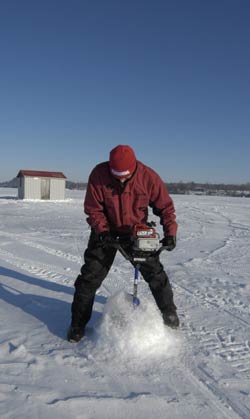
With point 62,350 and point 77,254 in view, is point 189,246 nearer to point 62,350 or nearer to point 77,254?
point 77,254

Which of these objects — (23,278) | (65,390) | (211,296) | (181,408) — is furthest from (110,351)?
(23,278)

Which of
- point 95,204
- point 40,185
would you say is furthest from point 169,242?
point 40,185

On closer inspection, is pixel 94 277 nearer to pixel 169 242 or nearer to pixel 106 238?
pixel 106 238

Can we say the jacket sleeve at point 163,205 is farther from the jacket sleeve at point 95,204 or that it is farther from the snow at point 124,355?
the snow at point 124,355

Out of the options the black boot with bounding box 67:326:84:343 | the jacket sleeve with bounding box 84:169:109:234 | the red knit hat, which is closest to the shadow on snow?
the black boot with bounding box 67:326:84:343

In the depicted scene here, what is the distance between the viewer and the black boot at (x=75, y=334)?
3.39m

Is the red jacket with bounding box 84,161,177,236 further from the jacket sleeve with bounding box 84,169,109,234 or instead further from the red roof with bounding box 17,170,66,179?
the red roof with bounding box 17,170,66,179

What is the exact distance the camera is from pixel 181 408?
2461mm

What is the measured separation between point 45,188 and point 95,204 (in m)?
29.0

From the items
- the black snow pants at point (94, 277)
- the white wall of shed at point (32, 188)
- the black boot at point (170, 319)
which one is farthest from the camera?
the white wall of shed at point (32, 188)

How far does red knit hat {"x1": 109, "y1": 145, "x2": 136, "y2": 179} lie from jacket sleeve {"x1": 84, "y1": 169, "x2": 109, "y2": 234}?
24 cm

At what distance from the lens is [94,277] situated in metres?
3.49

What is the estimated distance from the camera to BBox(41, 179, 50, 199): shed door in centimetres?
3143

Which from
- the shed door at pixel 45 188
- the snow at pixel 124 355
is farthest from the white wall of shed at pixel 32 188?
the snow at pixel 124 355
